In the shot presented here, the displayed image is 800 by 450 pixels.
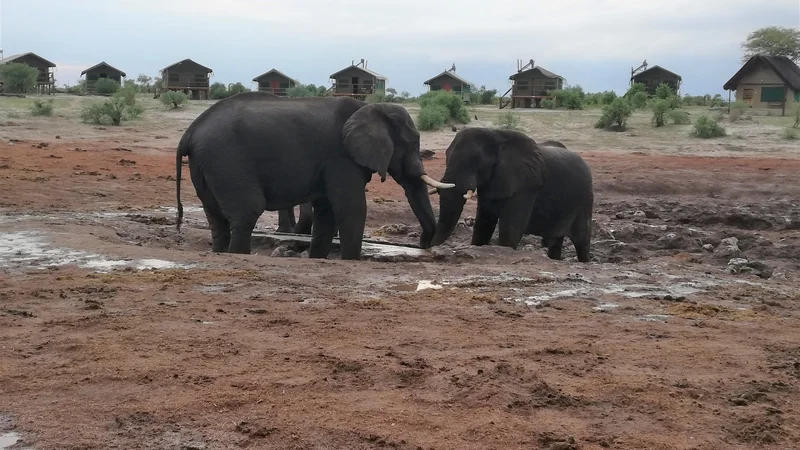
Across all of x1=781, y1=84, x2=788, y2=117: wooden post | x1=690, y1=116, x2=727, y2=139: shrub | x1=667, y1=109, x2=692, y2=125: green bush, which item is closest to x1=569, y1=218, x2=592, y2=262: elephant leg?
x1=690, y1=116, x2=727, y2=139: shrub

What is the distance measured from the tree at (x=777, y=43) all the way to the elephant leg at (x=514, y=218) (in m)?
44.8

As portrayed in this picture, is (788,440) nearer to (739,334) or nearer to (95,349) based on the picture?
(739,334)

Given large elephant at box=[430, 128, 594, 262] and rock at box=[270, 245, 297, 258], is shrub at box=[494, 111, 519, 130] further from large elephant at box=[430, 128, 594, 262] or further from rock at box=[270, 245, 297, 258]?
rock at box=[270, 245, 297, 258]

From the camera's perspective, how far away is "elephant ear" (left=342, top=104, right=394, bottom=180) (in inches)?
408

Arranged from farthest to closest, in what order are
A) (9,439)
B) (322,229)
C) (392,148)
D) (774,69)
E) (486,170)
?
(774,69) → (486,170) → (322,229) → (392,148) → (9,439)

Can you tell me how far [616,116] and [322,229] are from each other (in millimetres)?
21063

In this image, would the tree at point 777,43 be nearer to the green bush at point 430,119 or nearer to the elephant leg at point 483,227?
the green bush at point 430,119

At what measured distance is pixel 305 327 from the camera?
21.2 ft

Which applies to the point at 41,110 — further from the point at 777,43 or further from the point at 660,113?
the point at 777,43

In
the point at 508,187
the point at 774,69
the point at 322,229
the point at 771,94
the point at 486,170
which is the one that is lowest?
the point at 322,229

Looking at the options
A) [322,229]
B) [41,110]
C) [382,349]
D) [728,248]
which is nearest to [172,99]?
[41,110]

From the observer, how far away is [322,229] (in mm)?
11023

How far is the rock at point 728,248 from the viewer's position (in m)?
12.0

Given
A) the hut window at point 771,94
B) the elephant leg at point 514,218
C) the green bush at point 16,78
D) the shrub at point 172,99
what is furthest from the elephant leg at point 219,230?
the green bush at point 16,78
